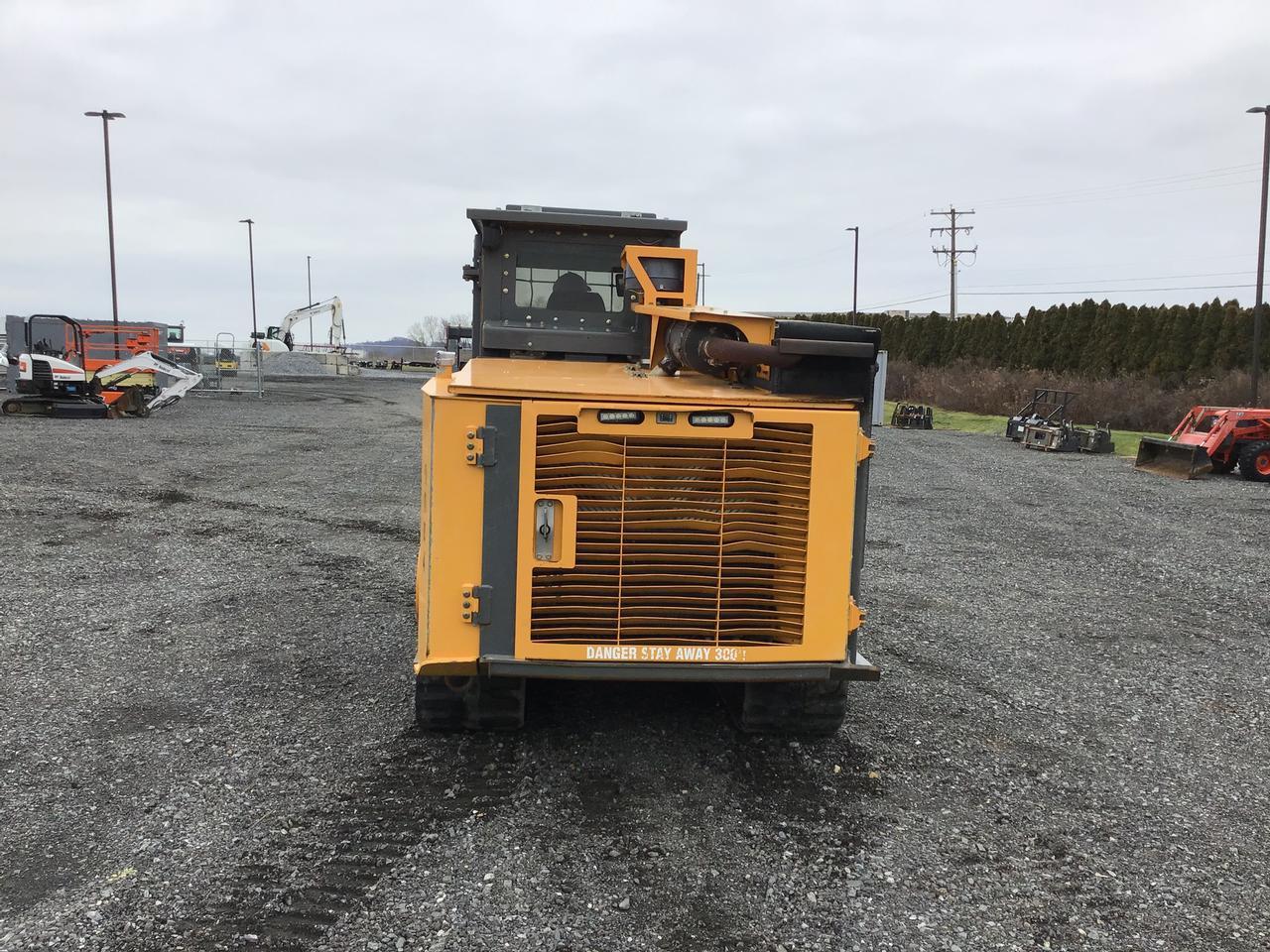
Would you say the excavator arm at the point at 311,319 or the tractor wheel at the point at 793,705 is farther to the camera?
the excavator arm at the point at 311,319

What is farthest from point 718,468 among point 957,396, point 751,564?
point 957,396

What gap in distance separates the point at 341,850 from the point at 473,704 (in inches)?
39.4

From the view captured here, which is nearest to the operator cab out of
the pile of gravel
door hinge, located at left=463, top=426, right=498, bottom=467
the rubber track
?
door hinge, located at left=463, top=426, right=498, bottom=467

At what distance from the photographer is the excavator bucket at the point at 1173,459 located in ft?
55.6

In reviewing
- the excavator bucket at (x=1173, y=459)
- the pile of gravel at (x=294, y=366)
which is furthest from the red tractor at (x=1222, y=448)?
the pile of gravel at (x=294, y=366)

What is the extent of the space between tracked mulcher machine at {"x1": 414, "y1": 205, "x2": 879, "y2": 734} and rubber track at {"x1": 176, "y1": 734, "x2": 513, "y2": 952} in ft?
1.60

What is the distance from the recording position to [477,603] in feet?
13.3

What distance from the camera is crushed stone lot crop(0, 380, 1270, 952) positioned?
11.0 feet

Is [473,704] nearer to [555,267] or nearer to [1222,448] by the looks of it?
[555,267]

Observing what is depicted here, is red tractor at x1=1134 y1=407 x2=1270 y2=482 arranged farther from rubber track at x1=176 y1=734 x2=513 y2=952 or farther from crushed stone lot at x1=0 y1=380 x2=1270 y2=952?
rubber track at x1=176 y1=734 x2=513 y2=952

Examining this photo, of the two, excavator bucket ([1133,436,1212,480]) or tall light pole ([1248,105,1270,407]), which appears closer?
excavator bucket ([1133,436,1212,480])

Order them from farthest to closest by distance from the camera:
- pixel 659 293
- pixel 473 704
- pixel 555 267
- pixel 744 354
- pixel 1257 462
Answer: pixel 1257 462 < pixel 555 267 < pixel 659 293 < pixel 473 704 < pixel 744 354

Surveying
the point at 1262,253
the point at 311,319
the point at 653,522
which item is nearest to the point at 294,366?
the point at 311,319

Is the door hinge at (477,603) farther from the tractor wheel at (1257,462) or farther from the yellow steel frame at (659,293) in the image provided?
the tractor wheel at (1257,462)
